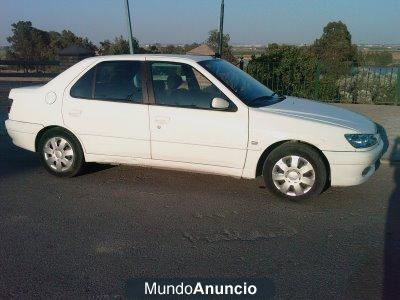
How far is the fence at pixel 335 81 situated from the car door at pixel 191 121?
777 cm

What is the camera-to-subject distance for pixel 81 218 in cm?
396

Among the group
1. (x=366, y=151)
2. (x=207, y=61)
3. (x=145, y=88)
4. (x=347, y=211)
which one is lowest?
(x=347, y=211)

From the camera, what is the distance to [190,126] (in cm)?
444

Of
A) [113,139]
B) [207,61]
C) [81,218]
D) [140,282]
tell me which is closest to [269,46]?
[207,61]

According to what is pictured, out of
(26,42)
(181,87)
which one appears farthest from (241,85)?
(26,42)

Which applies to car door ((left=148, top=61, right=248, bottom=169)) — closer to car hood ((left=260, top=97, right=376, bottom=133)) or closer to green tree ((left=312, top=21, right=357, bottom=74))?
car hood ((left=260, top=97, right=376, bottom=133))

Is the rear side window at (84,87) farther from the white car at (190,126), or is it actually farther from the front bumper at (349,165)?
the front bumper at (349,165)

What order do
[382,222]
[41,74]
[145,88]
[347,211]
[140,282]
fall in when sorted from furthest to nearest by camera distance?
[41,74], [145,88], [347,211], [382,222], [140,282]

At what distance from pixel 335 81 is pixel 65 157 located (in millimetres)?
9280

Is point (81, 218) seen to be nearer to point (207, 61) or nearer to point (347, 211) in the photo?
point (207, 61)

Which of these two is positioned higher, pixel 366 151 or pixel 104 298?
pixel 366 151

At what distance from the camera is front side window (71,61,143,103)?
4730mm

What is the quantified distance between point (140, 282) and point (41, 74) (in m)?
15.8

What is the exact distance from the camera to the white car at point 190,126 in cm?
422
